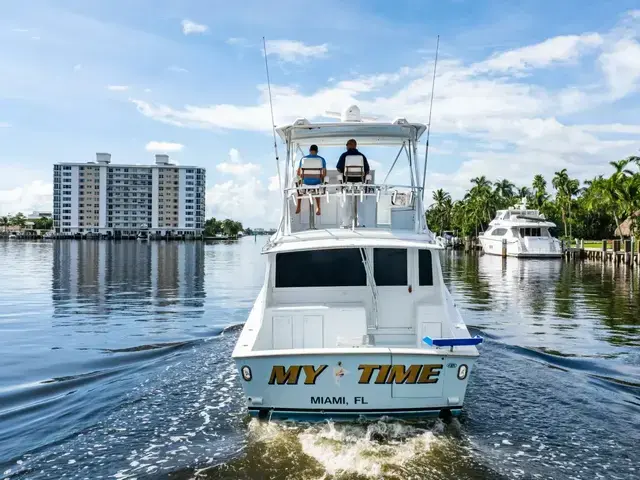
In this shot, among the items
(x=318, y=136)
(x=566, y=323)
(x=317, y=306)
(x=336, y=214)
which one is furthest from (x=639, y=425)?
(x=566, y=323)

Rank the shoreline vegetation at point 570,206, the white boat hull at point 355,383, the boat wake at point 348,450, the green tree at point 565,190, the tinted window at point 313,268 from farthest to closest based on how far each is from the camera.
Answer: the green tree at point 565,190 < the shoreline vegetation at point 570,206 < the tinted window at point 313,268 < the white boat hull at point 355,383 < the boat wake at point 348,450

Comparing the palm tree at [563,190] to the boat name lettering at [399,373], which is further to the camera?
the palm tree at [563,190]

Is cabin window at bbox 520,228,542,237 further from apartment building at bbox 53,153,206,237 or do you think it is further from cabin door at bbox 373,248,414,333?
apartment building at bbox 53,153,206,237

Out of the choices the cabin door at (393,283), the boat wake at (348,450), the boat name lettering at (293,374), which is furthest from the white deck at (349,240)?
the boat wake at (348,450)

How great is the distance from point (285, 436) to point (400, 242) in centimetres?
370

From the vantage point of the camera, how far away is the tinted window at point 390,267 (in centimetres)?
1033

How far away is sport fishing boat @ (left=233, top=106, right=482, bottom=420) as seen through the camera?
7.93 meters

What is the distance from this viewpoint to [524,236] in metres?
59.4

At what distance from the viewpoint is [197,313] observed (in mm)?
20219

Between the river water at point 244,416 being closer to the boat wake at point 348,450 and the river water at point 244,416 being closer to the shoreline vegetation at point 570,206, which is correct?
the boat wake at point 348,450

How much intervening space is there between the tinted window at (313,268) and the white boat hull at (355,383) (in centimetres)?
251

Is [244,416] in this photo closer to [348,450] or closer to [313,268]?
[348,450]

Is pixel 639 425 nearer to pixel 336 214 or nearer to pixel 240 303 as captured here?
pixel 336 214

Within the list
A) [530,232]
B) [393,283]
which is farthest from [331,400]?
[530,232]
